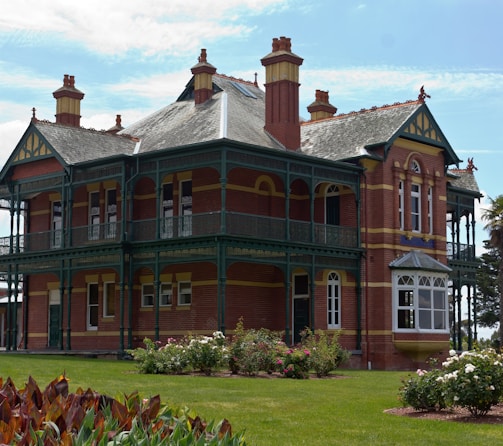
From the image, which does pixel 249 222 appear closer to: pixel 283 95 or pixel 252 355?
→ pixel 283 95

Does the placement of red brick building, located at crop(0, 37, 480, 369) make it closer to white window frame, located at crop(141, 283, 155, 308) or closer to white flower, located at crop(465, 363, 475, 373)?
white window frame, located at crop(141, 283, 155, 308)

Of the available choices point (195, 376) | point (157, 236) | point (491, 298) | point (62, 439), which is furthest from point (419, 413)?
point (491, 298)

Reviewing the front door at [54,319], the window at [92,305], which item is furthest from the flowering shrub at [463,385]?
the front door at [54,319]

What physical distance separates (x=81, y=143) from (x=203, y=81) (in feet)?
17.4

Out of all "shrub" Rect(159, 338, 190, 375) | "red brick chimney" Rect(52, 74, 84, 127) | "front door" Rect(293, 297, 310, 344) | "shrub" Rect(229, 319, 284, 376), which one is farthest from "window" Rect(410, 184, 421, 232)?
"red brick chimney" Rect(52, 74, 84, 127)

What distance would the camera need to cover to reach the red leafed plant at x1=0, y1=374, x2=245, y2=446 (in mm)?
5770

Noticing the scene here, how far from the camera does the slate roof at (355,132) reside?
3191 centimetres

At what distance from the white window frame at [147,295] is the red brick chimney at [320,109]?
1203 cm

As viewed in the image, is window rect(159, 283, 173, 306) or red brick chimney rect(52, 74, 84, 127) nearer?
window rect(159, 283, 173, 306)

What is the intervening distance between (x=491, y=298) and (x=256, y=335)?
35523mm

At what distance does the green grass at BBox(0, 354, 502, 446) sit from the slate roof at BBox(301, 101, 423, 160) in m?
11.1

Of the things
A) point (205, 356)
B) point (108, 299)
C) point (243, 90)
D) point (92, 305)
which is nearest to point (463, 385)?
point (205, 356)

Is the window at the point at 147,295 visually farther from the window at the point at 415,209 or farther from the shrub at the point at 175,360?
→ the shrub at the point at 175,360

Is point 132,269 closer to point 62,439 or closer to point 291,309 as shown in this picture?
point 291,309
